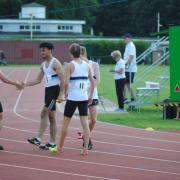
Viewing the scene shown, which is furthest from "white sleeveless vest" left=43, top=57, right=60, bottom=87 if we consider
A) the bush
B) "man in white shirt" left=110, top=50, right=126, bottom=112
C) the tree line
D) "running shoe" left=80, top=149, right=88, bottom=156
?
the tree line

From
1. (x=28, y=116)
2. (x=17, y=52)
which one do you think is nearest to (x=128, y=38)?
(x=28, y=116)

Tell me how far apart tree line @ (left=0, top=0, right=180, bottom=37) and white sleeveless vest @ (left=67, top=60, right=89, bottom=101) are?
84.9 metres

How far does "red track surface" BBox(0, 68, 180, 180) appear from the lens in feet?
33.2

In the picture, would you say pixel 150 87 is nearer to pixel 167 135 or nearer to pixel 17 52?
pixel 167 135

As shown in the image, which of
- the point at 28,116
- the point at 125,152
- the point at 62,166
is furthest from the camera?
the point at 28,116

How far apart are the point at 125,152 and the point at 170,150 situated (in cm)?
89

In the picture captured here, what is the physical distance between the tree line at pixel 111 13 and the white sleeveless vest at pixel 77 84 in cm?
8491

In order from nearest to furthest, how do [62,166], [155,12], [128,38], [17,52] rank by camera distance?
[62,166], [128,38], [17,52], [155,12]

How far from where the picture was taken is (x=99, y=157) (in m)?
12.0

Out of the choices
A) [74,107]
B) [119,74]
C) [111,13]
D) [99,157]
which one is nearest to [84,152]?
[99,157]

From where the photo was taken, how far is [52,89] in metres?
12.7

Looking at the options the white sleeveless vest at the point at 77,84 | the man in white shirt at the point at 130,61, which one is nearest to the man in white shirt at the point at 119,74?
the man in white shirt at the point at 130,61

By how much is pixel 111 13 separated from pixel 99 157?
99968 millimetres

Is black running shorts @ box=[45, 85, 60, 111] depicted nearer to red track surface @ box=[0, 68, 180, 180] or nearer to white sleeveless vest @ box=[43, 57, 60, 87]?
white sleeveless vest @ box=[43, 57, 60, 87]
